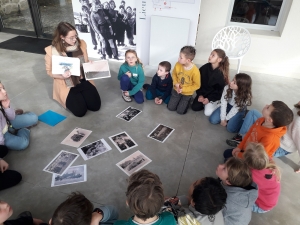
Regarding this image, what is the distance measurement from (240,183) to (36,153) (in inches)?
77.8

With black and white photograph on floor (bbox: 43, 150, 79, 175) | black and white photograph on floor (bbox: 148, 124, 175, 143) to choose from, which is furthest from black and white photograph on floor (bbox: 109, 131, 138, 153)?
black and white photograph on floor (bbox: 43, 150, 79, 175)

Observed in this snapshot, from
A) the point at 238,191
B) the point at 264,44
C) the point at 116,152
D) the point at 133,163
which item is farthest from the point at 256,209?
the point at 264,44

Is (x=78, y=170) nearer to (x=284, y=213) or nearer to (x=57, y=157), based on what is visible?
(x=57, y=157)

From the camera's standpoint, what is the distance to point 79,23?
427cm

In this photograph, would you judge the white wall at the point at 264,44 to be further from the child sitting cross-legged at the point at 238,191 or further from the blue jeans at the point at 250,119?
the child sitting cross-legged at the point at 238,191

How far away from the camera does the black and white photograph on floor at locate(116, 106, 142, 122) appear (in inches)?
121

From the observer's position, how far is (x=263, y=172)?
69.6 inches

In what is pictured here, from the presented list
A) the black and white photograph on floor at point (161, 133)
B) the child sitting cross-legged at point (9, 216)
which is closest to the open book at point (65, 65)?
the black and white photograph on floor at point (161, 133)

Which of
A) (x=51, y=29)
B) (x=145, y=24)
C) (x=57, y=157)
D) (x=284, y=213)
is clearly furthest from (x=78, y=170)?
(x=51, y=29)

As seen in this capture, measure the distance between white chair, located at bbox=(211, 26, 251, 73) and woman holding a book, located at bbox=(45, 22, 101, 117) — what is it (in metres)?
2.03

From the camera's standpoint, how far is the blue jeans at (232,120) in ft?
9.25

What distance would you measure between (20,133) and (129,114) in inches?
49.2

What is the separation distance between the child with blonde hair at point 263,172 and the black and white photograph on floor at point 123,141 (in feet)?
4.08

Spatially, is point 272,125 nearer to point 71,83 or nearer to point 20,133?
point 71,83
